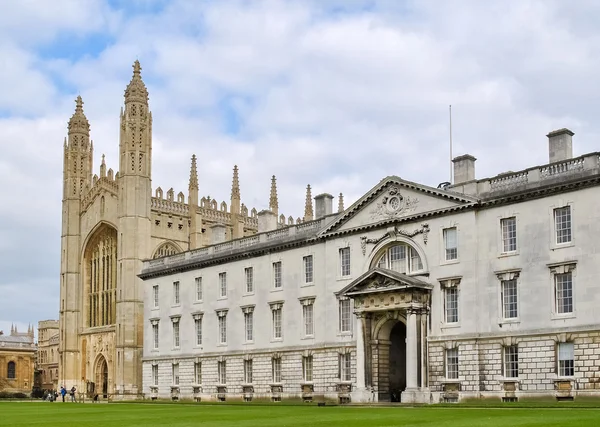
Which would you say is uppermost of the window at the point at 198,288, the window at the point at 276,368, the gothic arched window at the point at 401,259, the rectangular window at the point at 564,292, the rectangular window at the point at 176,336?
the gothic arched window at the point at 401,259

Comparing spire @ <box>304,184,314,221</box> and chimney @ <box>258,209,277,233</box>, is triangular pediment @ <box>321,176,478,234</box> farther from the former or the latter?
spire @ <box>304,184,314,221</box>

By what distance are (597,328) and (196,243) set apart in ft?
148

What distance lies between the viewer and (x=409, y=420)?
27.6 metres

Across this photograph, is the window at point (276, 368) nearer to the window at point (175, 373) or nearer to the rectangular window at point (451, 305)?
the window at point (175, 373)

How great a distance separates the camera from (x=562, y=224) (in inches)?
1608

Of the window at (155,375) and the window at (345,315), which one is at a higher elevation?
the window at (345,315)

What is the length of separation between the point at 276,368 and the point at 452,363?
14107mm

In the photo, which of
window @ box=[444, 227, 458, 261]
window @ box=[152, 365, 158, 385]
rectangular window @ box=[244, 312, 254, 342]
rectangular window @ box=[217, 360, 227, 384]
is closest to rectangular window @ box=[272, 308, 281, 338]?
rectangular window @ box=[244, 312, 254, 342]

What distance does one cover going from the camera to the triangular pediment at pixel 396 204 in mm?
45500

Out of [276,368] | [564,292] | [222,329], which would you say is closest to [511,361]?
[564,292]

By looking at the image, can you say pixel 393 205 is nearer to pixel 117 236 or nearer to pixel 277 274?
pixel 277 274

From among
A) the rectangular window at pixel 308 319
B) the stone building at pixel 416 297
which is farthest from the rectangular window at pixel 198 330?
the rectangular window at pixel 308 319

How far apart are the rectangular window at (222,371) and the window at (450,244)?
20126mm

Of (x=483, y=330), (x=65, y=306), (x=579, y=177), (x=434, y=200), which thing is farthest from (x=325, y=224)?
(x=65, y=306)
